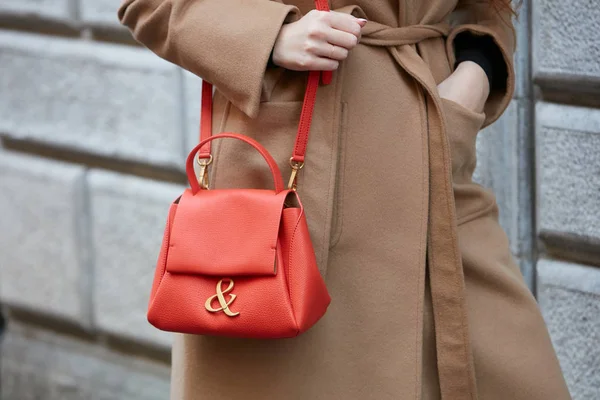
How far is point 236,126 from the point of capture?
1.56m

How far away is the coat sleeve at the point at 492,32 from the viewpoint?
1723mm

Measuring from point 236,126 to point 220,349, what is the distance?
0.37m

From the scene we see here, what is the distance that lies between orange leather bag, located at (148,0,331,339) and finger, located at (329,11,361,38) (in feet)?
0.71

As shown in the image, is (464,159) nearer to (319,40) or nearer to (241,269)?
(319,40)

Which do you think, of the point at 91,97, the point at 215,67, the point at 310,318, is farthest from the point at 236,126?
the point at 91,97

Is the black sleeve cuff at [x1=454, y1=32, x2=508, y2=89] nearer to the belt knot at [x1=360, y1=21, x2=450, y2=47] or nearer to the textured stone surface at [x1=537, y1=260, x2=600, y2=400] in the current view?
the belt knot at [x1=360, y1=21, x2=450, y2=47]

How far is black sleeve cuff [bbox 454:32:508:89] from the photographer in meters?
1.73

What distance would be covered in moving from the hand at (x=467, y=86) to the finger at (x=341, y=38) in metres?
0.26

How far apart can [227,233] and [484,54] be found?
25.0 inches

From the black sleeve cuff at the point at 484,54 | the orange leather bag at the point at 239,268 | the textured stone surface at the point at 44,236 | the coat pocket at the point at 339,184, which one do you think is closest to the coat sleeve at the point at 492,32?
the black sleeve cuff at the point at 484,54

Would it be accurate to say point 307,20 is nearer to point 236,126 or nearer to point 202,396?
point 236,126

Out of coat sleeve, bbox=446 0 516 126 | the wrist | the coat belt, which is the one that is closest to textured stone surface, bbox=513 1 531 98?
coat sleeve, bbox=446 0 516 126

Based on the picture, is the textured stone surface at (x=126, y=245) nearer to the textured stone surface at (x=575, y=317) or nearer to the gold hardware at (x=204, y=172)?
the textured stone surface at (x=575, y=317)

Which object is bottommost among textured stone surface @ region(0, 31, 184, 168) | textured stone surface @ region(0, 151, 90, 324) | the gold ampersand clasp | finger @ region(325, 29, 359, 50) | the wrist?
textured stone surface @ region(0, 151, 90, 324)
